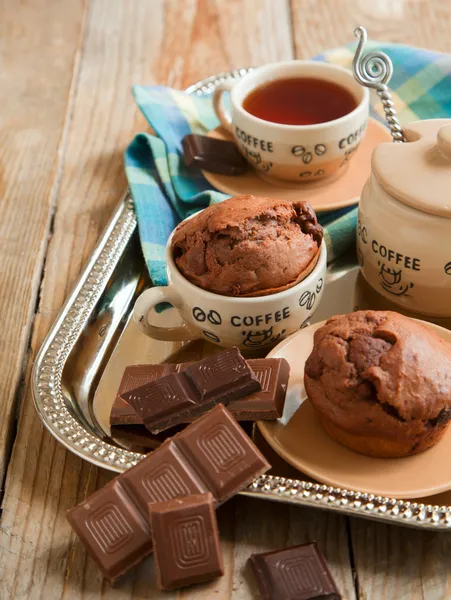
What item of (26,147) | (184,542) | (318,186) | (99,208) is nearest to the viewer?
(184,542)

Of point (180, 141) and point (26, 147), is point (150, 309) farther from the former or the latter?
point (26, 147)

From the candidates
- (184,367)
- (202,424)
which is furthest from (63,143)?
(202,424)

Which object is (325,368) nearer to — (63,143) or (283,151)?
(283,151)

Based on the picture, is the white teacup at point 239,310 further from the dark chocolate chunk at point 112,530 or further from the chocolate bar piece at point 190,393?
the dark chocolate chunk at point 112,530

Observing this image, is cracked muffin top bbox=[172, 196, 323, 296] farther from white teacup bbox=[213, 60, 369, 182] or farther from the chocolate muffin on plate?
white teacup bbox=[213, 60, 369, 182]

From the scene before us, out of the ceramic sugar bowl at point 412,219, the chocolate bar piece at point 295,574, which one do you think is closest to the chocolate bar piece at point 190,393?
the chocolate bar piece at point 295,574

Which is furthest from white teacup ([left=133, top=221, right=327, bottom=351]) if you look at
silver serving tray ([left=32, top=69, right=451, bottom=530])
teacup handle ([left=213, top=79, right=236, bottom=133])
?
teacup handle ([left=213, top=79, right=236, bottom=133])

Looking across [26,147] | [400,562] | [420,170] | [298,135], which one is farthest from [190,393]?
[26,147]
